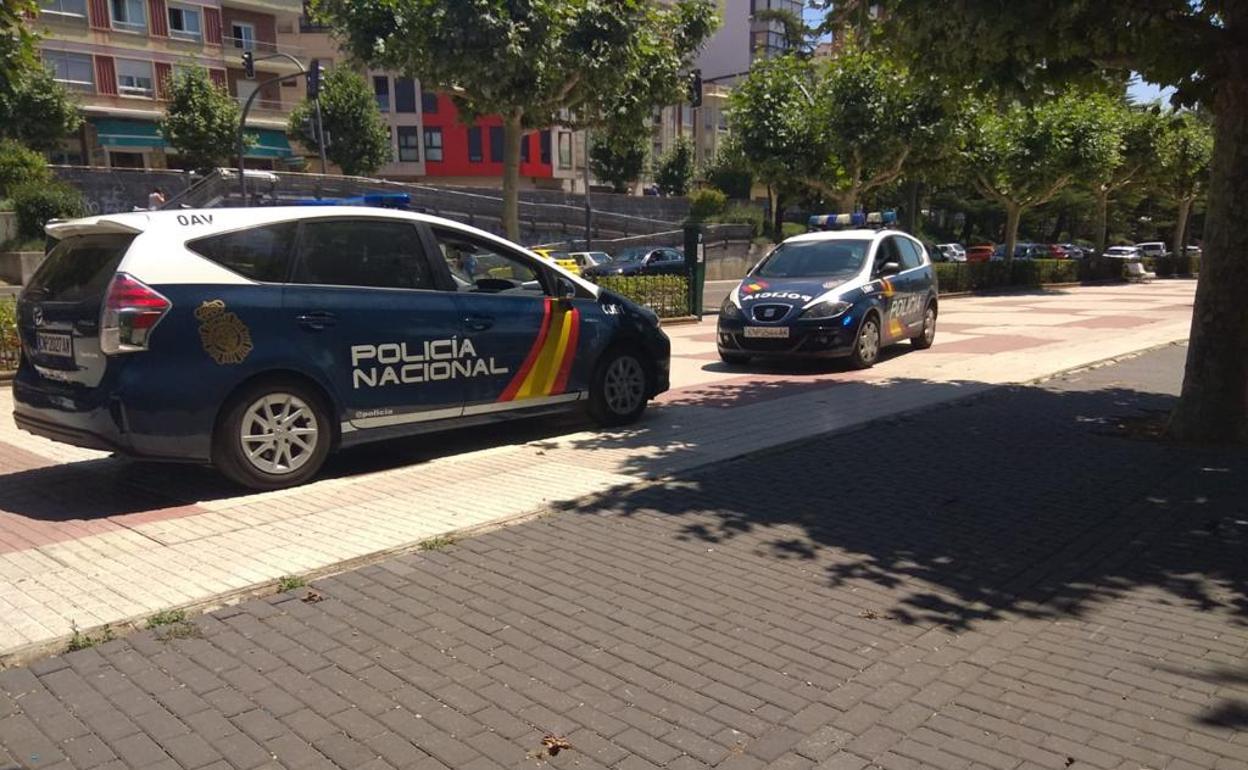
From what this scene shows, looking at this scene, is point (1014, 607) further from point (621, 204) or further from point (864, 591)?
point (621, 204)

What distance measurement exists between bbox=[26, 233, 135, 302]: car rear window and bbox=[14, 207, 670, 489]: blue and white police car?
0.04 feet

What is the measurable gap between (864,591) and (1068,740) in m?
1.37

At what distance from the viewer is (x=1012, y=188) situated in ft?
97.9

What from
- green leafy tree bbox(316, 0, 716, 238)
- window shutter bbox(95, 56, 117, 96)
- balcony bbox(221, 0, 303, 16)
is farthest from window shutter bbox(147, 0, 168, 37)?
green leafy tree bbox(316, 0, 716, 238)

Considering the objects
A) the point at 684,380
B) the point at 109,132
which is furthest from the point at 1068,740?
the point at 109,132

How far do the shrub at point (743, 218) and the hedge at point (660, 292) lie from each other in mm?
30254

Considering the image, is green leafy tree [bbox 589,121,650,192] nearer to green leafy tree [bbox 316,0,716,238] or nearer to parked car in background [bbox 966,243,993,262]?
parked car in background [bbox 966,243,993,262]

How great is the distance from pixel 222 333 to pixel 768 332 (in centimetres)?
703

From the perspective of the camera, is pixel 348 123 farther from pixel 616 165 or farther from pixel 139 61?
pixel 616 165

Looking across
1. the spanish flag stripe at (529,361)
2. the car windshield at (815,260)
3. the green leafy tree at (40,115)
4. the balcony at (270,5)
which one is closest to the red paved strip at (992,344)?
the car windshield at (815,260)

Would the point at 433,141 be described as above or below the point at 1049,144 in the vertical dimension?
above

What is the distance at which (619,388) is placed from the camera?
8.13 m

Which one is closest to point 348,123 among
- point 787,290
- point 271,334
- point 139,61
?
point 139,61

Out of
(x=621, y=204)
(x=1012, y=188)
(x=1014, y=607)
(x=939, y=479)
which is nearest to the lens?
(x=1014, y=607)
